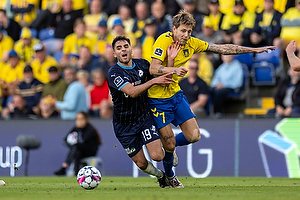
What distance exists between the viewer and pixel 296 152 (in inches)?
578

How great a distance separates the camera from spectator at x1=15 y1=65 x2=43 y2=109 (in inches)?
715

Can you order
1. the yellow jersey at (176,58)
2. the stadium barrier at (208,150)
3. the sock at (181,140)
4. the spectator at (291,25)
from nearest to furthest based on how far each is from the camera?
1. the yellow jersey at (176,58)
2. the sock at (181,140)
3. the stadium barrier at (208,150)
4. the spectator at (291,25)

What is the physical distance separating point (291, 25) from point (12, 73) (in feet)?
29.4

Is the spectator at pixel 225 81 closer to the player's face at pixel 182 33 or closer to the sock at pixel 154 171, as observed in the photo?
the sock at pixel 154 171

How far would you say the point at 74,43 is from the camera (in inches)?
802

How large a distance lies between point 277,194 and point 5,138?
959cm

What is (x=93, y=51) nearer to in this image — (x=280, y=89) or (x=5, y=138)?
(x=5, y=138)

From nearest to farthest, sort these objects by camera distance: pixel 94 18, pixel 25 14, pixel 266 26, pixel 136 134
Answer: pixel 136 134 → pixel 266 26 → pixel 94 18 → pixel 25 14

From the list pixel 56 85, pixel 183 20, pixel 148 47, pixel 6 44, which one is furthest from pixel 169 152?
pixel 6 44

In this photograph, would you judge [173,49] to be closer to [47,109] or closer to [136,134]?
[136,134]

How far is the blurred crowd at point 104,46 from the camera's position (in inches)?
662

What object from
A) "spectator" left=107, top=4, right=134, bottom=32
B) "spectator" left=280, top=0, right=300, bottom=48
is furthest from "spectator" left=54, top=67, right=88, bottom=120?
"spectator" left=280, top=0, right=300, bottom=48

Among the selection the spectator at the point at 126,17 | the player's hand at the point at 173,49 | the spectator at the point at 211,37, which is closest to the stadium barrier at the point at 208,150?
the spectator at the point at 211,37

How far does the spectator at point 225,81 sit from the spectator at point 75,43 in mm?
4994
